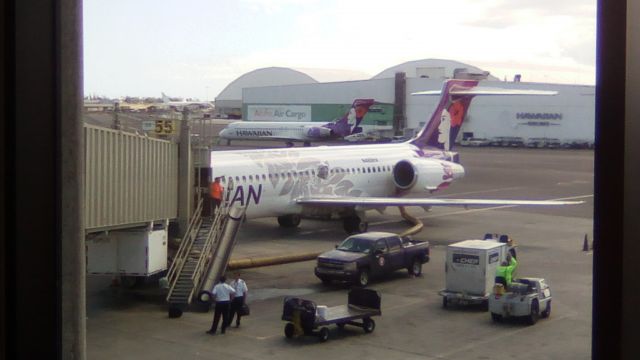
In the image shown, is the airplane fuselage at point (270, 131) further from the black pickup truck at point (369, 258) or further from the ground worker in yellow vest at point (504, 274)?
the ground worker in yellow vest at point (504, 274)

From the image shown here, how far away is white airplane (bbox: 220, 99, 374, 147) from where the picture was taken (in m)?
61.1

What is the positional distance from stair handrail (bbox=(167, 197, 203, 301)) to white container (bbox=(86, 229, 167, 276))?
2.62 feet

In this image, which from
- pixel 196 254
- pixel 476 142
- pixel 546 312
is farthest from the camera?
pixel 476 142

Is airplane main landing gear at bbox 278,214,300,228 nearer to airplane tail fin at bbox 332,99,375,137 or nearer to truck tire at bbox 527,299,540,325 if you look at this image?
truck tire at bbox 527,299,540,325

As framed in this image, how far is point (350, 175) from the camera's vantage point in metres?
25.1

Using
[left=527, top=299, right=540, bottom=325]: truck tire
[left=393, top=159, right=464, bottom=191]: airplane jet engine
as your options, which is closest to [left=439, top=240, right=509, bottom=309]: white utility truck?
[left=527, top=299, right=540, bottom=325]: truck tire

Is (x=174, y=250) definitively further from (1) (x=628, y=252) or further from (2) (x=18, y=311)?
(1) (x=628, y=252)

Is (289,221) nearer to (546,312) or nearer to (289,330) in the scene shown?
(546,312)

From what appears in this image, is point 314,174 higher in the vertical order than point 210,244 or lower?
higher

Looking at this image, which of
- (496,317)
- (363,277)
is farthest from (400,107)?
(496,317)

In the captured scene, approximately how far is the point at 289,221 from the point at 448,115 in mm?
8134

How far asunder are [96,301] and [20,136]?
13.2 metres

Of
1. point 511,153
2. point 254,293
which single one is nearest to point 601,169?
point 254,293

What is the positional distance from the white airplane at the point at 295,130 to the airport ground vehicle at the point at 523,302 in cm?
4702
